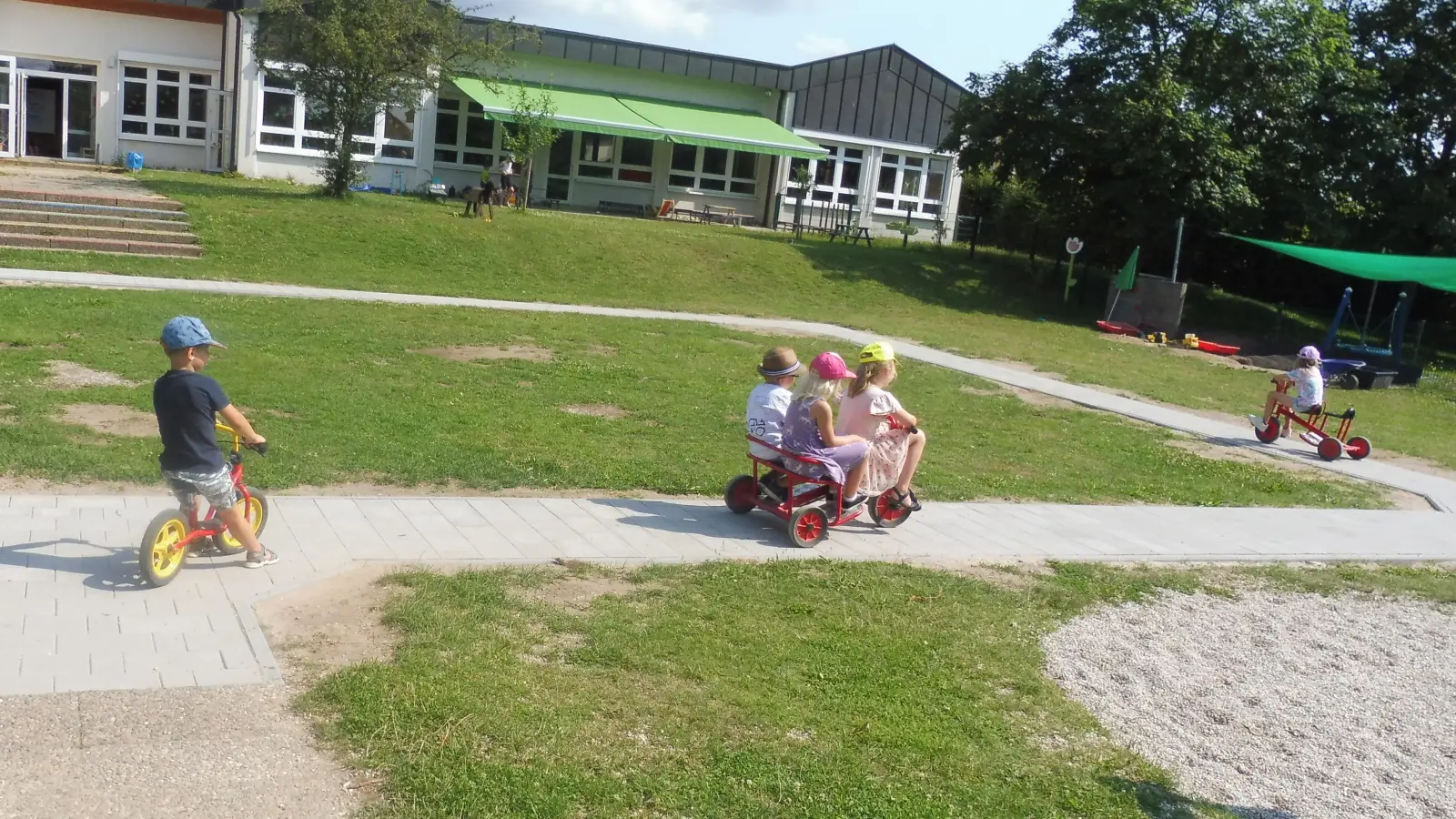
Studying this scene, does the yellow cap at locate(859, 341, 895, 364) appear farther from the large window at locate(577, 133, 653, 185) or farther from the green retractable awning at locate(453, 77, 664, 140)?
the large window at locate(577, 133, 653, 185)

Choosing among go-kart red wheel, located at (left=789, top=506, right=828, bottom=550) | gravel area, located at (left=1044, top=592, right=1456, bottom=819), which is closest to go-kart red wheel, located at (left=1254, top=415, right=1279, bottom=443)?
gravel area, located at (left=1044, top=592, right=1456, bottom=819)

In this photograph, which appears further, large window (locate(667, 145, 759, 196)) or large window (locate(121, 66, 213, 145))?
large window (locate(667, 145, 759, 196))

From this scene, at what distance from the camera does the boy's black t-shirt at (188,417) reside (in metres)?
5.68

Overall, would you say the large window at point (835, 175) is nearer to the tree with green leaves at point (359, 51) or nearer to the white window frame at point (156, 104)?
the tree with green leaves at point (359, 51)

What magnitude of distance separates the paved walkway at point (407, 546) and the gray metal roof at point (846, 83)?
27790 mm

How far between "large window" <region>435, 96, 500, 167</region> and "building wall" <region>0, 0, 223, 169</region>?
570cm

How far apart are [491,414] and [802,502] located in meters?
3.77

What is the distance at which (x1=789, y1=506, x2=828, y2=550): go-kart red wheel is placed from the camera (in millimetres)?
7398

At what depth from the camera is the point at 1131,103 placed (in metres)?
25.6

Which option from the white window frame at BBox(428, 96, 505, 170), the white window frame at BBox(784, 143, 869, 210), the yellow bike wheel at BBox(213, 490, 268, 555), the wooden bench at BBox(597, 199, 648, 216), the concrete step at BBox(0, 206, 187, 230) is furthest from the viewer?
the white window frame at BBox(784, 143, 869, 210)

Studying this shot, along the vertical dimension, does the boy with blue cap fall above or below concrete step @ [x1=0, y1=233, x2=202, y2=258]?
above

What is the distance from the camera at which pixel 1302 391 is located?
1324 cm

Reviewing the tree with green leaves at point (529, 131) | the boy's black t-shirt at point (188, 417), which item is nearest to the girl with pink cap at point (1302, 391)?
the boy's black t-shirt at point (188, 417)

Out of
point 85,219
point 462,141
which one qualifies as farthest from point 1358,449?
point 462,141
